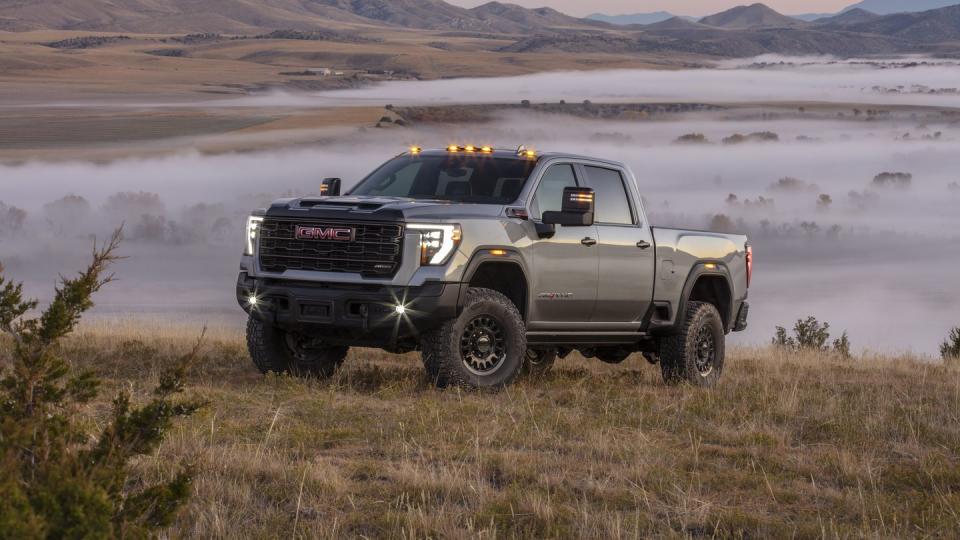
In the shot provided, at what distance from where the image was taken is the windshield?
40.3ft

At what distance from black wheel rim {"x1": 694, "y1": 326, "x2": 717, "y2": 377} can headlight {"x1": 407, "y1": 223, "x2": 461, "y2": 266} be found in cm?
369

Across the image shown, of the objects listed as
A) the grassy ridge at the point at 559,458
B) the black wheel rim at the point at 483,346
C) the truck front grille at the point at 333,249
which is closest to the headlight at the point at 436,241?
the truck front grille at the point at 333,249

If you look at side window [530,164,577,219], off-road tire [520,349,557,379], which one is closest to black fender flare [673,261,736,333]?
off-road tire [520,349,557,379]

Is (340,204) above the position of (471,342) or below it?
above

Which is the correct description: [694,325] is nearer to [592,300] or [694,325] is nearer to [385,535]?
[592,300]

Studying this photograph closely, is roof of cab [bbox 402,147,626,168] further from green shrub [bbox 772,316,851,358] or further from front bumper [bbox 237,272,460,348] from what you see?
green shrub [bbox 772,316,851,358]

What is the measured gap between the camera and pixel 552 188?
1248 centimetres

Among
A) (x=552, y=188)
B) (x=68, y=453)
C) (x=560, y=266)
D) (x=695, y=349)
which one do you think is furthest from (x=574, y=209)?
(x=68, y=453)

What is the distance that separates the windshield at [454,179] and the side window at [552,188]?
Result: 0.61ft

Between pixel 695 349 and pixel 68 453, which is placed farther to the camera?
pixel 695 349

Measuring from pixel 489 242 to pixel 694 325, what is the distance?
3.07 metres

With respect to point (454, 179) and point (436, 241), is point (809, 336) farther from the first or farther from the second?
point (436, 241)

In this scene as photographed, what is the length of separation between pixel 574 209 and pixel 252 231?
9.06ft

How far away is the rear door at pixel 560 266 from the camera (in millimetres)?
12055
